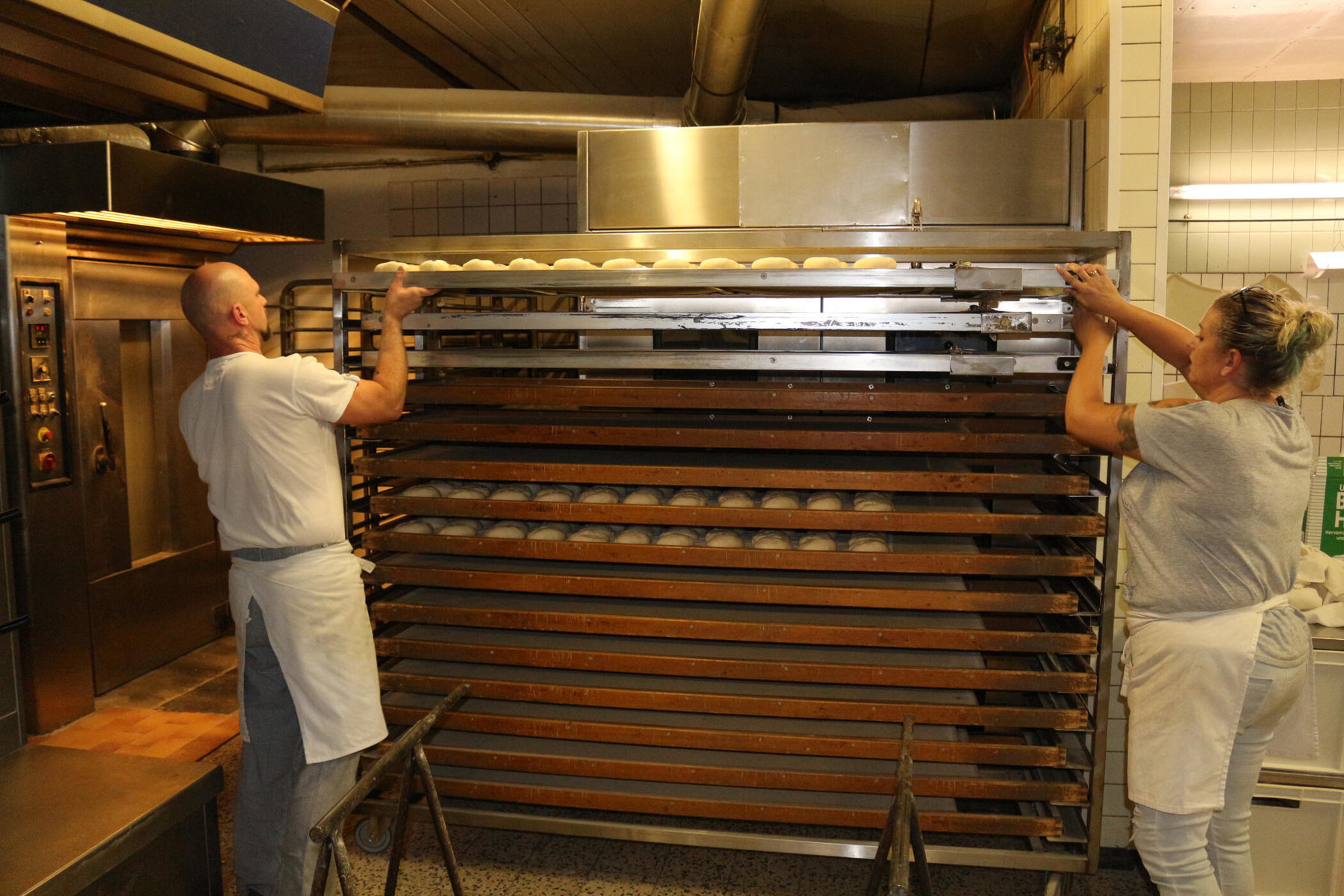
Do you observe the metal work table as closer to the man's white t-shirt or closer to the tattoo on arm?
the man's white t-shirt

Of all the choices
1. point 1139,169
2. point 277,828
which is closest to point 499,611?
point 277,828

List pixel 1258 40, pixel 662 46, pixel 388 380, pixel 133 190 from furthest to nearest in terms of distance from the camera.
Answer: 1. pixel 662 46
2. pixel 133 190
3. pixel 1258 40
4. pixel 388 380

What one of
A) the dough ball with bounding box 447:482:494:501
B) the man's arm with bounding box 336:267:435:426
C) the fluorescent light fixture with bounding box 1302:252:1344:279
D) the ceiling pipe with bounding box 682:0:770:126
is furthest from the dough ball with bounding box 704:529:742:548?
the fluorescent light fixture with bounding box 1302:252:1344:279

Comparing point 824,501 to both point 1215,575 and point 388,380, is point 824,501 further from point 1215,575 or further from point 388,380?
point 388,380

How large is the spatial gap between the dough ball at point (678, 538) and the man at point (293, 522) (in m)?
0.73

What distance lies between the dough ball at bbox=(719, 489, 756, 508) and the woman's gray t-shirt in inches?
35.9

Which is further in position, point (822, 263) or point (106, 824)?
point (822, 263)

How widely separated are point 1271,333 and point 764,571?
134 centimetres

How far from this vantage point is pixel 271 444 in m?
1.95

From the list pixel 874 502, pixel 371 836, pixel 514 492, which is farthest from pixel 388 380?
pixel 371 836

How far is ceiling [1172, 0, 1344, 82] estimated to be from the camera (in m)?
2.43

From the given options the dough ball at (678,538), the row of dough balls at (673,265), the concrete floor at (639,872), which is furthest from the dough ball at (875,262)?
the concrete floor at (639,872)

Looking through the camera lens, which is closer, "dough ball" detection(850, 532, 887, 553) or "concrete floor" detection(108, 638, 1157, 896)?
"dough ball" detection(850, 532, 887, 553)

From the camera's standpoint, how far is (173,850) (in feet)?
6.62
